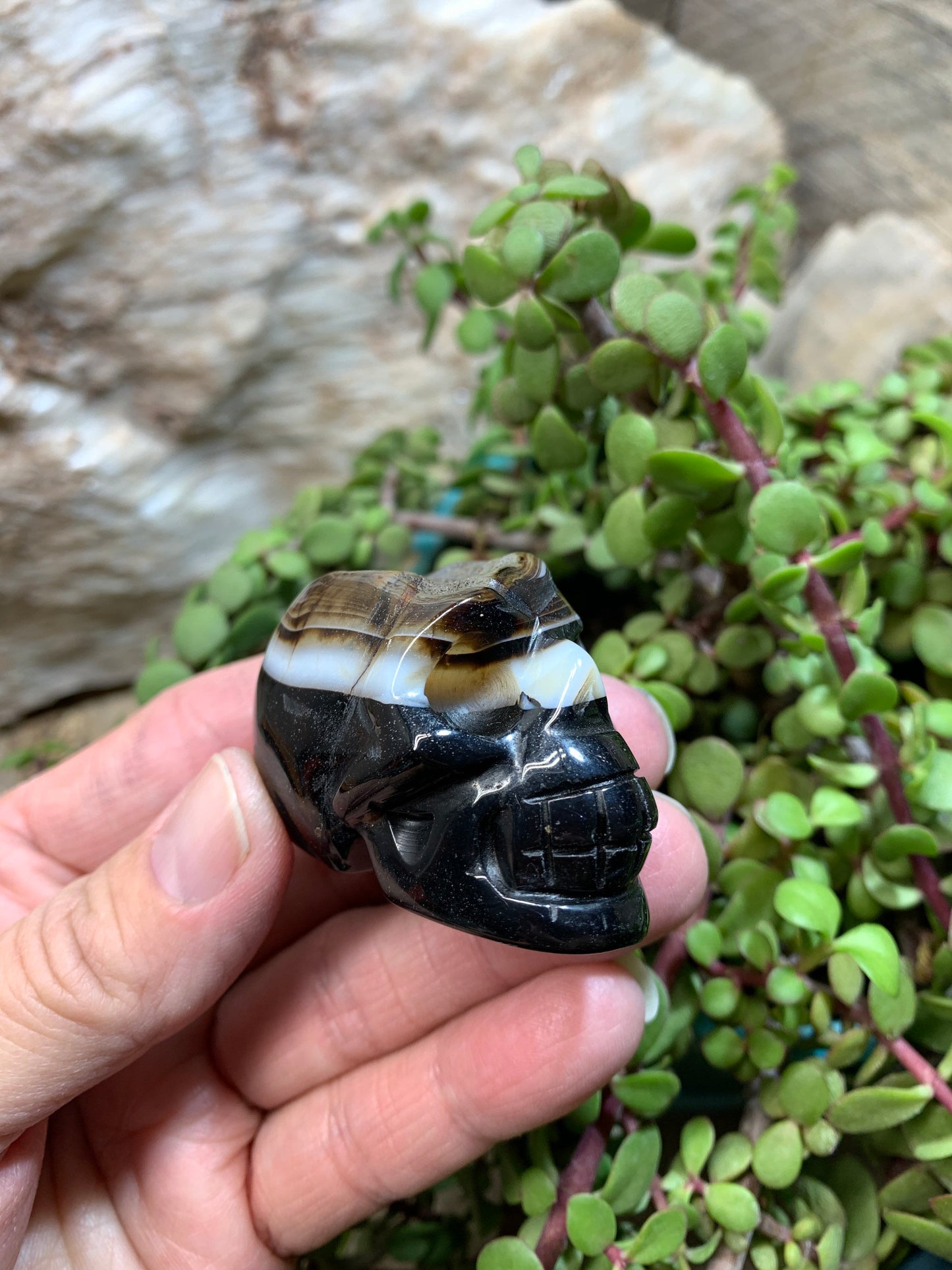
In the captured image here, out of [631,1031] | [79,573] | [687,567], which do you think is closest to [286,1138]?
[631,1031]

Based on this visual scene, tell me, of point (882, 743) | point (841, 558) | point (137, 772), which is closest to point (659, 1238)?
point (882, 743)

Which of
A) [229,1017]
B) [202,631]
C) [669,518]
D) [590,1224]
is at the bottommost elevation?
[229,1017]

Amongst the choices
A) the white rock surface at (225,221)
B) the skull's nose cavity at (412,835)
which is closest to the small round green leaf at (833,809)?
the skull's nose cavity at (412,835)

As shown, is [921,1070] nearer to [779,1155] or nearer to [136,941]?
[779,1155]

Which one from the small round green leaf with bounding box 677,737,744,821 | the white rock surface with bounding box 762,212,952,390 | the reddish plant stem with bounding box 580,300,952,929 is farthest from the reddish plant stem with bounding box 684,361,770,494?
the white rock surface with bounding box 762,212,952,390

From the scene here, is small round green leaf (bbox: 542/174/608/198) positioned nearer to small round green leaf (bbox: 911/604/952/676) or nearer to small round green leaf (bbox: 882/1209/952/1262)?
small round green leaf (bbox: 911/604/952/676)

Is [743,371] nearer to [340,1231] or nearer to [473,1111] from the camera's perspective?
[473,1111]

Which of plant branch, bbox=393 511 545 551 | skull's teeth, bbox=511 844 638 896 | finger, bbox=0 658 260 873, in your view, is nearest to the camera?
skull's teeth, bbox=511 844 638 896
